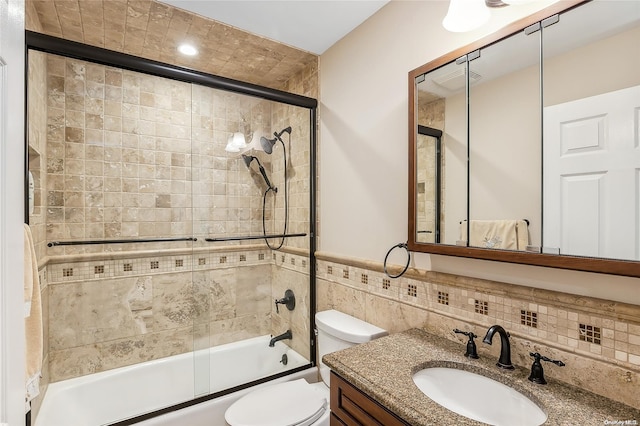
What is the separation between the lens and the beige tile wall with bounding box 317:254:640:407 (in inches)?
38.5

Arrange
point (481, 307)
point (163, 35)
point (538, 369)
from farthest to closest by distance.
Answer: point (163, 35), point (481, 307), point (538, 369)

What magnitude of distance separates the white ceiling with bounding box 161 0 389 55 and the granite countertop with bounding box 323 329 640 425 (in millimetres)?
1763

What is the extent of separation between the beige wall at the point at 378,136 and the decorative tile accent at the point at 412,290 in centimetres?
13

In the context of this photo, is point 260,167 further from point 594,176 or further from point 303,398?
point 594,176

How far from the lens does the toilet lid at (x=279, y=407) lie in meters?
1.53

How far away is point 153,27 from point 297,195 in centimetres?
140

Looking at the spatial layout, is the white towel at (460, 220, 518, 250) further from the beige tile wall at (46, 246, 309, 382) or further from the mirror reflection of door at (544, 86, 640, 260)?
the beige tile wall at (46, 246, 309, 382)

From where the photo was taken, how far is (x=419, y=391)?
1.04 m

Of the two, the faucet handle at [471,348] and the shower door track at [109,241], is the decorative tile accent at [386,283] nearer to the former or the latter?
the faucet handle at [471,348]

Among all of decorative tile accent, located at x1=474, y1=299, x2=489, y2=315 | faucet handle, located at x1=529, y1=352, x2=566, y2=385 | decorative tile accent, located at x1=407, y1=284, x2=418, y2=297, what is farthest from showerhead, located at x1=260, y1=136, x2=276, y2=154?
faucet handle, located at x1=529, y1=352, x2=566, y2=385

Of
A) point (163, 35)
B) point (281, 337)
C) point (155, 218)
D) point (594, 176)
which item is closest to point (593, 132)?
point (594, 176)

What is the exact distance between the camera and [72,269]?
2186 mm

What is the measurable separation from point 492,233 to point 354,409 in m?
0.85

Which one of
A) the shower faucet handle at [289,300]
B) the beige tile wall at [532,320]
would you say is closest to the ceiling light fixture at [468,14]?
the beige tile wall at [532,320]
